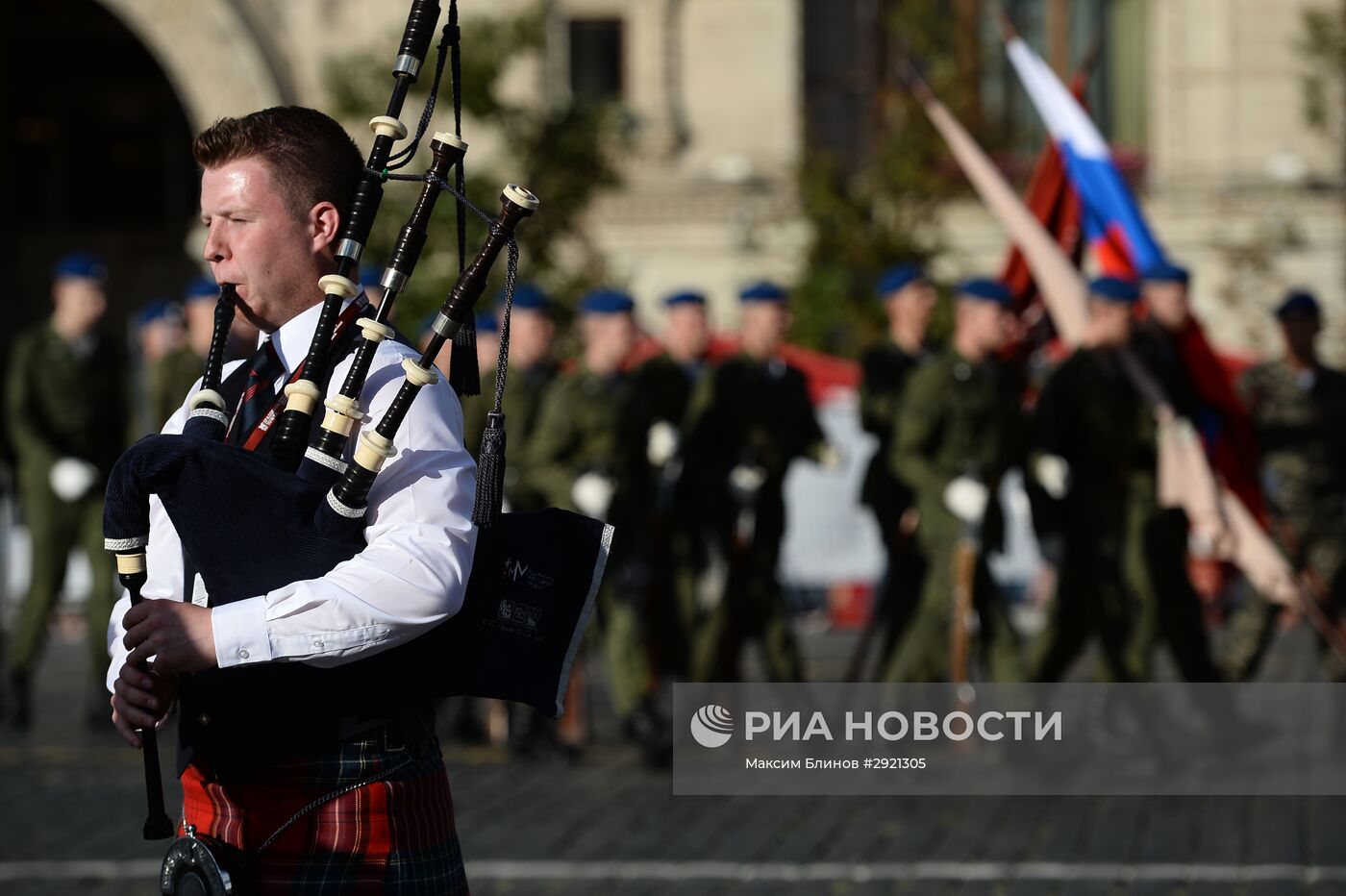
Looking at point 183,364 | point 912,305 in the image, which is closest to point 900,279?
point 912,305

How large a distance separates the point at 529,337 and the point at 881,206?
8.73m

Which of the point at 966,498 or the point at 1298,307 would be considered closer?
the point at 966,498

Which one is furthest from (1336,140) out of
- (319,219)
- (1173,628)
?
(319,219)

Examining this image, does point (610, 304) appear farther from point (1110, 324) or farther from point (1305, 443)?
point (1305, 443)

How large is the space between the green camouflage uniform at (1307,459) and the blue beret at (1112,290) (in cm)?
134

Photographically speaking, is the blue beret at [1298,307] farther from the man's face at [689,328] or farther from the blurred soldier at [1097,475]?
the man's face at [689,328]

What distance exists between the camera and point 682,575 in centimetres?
951

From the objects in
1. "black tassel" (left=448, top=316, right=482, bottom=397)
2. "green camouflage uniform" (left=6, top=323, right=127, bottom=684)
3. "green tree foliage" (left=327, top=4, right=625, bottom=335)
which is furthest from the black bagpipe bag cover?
"green tree foliage" (left=327, top=4, right=625, bottom=335)

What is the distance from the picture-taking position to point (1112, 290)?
353 inches

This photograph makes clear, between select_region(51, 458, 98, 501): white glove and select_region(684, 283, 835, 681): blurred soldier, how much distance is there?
9.63ft

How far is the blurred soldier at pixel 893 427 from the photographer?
913cm

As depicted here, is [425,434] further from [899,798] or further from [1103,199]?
[1103,199]

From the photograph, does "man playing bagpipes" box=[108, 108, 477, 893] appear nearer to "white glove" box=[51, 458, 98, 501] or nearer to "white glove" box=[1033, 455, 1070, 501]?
"white glove" box=[1033, 455, 1070, 501]

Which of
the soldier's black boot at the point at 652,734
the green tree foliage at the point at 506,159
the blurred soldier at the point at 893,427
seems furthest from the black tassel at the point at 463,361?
the green tree foliage at the point at 506,159
